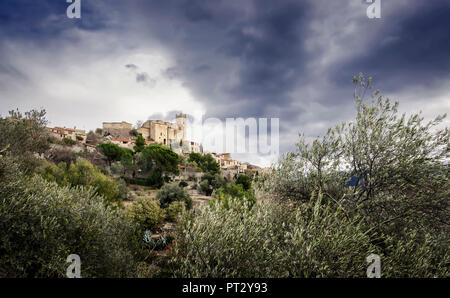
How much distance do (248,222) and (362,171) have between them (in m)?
5.15

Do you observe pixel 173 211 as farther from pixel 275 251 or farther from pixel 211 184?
pixel 211 184

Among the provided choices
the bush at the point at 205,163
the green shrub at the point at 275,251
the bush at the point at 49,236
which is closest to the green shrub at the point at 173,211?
the bush at the point at 49,236

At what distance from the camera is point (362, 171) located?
8.62m

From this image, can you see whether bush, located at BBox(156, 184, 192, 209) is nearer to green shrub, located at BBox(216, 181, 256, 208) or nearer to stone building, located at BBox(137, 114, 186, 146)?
green shrub, located at BBox(216, 181, 256, 208)

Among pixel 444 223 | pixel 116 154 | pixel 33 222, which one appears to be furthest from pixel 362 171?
pixel 116 154

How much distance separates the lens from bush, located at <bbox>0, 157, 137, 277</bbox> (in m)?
6.79

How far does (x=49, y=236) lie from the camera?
23.6ft

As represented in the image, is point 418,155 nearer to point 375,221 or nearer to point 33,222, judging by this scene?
point 375,221

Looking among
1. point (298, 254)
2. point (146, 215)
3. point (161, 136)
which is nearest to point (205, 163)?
point (161, 136)

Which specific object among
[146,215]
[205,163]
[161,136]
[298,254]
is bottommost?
[146,215]

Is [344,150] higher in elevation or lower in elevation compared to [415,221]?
higher

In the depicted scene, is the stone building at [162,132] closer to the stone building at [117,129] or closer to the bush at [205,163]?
the stone building at [117,129]

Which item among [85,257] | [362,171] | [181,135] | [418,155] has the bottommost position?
[85,257]

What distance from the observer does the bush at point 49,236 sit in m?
6.79
